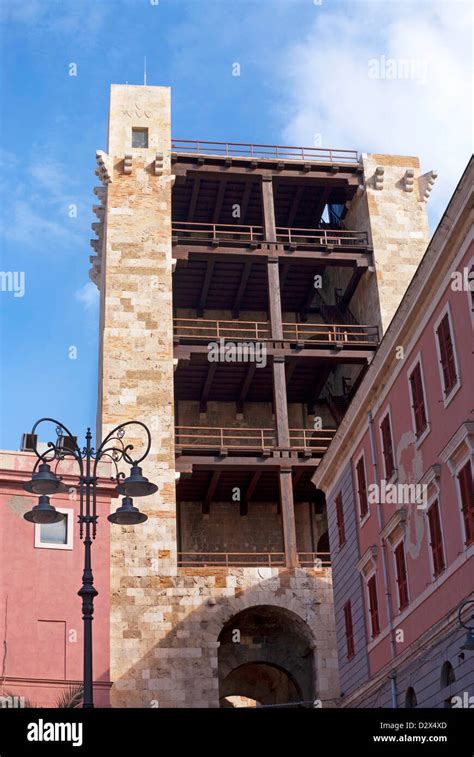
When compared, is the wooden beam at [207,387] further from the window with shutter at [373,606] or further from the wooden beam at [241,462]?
the window with shutter at [373,606]

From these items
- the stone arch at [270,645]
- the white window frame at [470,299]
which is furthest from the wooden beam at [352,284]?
the white window frame at [470,299]

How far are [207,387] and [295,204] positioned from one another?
916 cm

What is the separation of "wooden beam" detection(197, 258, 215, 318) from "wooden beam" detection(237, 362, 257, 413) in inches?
180

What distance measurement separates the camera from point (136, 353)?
40281mm

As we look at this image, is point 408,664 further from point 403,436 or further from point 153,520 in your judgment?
point 153,520

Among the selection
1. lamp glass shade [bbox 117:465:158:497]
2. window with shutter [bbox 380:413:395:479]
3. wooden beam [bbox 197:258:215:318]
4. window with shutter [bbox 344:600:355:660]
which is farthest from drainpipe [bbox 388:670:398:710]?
wooden beam [bbox 197:258:215:318]

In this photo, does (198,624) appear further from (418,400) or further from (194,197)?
(194,197)

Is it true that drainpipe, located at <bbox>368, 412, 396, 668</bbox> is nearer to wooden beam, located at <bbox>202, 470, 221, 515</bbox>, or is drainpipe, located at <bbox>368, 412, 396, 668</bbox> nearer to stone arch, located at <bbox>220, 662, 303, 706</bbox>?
wooden beam, located at <bbox>202, 470, 221, 515</bbox>

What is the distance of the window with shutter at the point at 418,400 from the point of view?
2261 cm

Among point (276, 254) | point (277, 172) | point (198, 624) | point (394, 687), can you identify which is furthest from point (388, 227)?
point (394, 687)

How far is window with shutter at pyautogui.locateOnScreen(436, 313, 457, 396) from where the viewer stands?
2081 centimetres

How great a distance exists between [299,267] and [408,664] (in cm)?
2495

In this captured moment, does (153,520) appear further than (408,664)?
Yes
